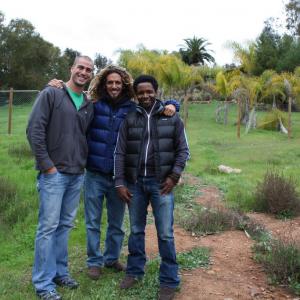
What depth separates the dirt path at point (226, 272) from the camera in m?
4.36

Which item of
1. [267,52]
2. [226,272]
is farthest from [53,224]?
[267,52]

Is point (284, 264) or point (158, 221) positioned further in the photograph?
point (284, 264)

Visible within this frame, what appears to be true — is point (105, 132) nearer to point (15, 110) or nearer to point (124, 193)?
point (124, 193)

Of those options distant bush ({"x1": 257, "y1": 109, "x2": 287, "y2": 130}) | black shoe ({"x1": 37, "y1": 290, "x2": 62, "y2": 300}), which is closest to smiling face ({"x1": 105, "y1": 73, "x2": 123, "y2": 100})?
black shoe ({"x1": 37, "y1": 290, "x2": 62, "y2": 300})

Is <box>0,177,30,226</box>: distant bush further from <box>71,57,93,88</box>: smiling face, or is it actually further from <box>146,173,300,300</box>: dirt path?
<box>71,57,93,88</box>: smiling face

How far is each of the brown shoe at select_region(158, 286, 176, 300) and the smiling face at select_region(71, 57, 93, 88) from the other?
1.86 meters

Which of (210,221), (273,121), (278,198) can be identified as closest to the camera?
(210,221)

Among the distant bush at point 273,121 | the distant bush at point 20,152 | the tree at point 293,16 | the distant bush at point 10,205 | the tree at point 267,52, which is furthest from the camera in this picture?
A: the tree at point 293,16

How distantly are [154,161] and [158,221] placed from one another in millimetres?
509

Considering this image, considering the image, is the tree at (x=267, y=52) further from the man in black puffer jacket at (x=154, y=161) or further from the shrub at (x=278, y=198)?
the man in black puffer jacket at (x=154, y=161)

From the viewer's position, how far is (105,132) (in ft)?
14.3

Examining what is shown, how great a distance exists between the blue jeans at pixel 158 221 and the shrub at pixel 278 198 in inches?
135

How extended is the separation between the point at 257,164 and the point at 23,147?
233 inches

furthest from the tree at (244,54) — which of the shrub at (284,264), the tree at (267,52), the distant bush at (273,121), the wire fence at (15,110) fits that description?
the shrub at (284,264)
